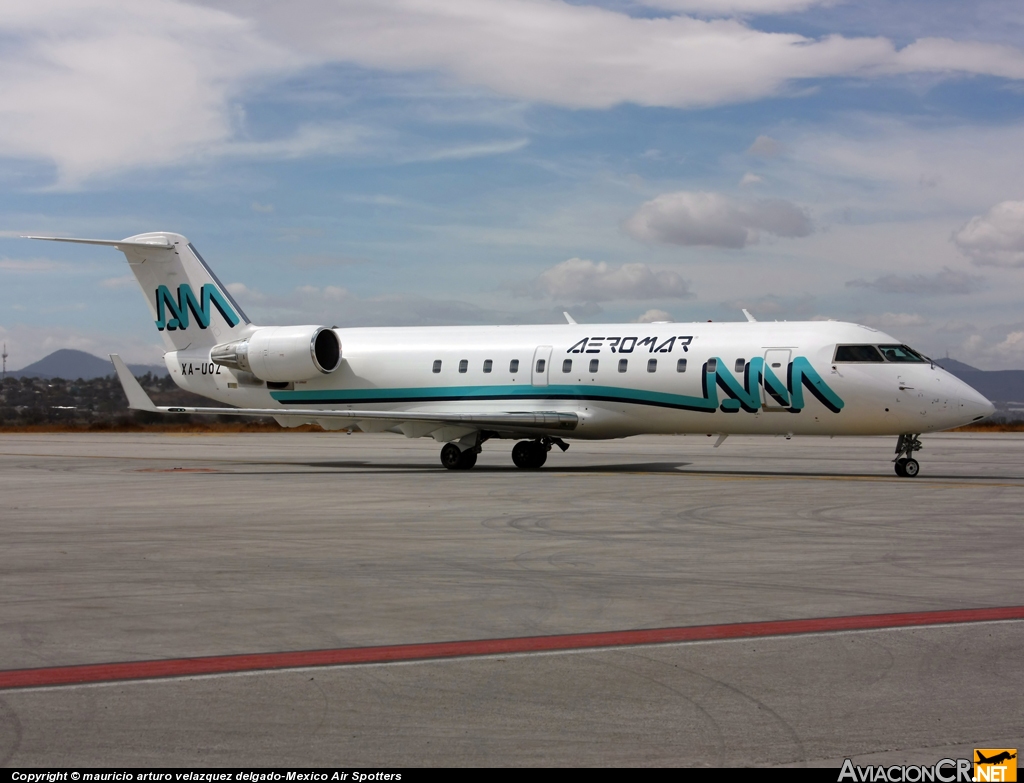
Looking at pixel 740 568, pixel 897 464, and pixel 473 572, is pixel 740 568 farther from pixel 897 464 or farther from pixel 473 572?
pixel 897 464

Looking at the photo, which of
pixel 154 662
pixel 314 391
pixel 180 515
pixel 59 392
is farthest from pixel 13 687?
pixel 59 392

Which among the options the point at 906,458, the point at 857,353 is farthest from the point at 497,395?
the point at 906,458

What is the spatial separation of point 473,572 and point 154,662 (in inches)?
169

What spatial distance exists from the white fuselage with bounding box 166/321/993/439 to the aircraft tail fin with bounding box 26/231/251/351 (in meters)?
0.70

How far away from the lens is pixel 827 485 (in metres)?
22.0

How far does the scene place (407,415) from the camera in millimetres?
27875

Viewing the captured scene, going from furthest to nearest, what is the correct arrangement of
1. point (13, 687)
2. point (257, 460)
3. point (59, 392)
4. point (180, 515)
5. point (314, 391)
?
1. point (59, 392)
2. point (257, 460)
3. point (314, 391)
4. point (180, 515)
5. point (13, 687)

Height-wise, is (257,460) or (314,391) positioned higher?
(314,391)

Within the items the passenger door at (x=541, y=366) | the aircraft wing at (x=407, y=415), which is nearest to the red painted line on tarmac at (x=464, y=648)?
the aircraft wing at (x=407, y=415)

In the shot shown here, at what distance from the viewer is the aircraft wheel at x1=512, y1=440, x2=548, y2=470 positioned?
2892cm

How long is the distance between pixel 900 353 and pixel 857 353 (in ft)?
2.93

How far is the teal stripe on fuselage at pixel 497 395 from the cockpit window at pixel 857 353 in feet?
9.49

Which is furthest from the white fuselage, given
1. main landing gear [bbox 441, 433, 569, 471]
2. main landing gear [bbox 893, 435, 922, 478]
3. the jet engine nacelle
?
main landing gear [bbox 441, 433, 569, 471]

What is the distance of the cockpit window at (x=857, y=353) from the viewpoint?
2442cm
